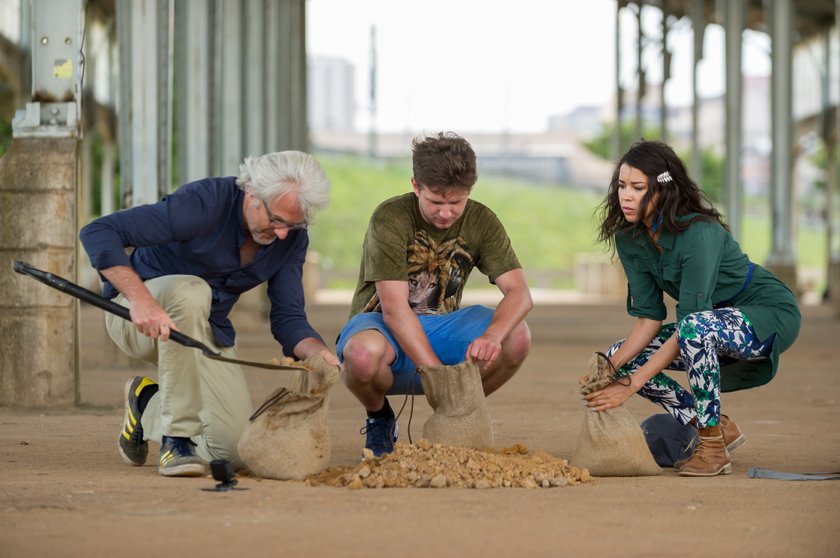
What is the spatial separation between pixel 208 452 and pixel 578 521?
1.70 meters

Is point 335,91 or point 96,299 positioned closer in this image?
point 96,299

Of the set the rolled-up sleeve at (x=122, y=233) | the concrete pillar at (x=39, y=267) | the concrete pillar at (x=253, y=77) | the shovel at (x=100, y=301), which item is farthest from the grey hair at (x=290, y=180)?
the concrete pillar at (x=253, y=77)

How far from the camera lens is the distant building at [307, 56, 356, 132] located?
156250mm

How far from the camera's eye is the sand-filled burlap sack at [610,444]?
16.8ft

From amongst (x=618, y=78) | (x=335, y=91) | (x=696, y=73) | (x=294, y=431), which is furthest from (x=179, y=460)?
(x=335, y=91)

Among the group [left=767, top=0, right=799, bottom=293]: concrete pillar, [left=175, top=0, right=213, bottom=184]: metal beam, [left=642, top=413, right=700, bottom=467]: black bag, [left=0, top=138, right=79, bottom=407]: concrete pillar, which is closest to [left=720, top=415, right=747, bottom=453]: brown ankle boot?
[left=642, top=413, right=700, bottom=467]: black bag

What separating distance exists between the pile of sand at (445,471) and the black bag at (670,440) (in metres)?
0.71

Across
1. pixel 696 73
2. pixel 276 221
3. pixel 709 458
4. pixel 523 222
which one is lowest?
pixel 709 458

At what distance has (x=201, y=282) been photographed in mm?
5066

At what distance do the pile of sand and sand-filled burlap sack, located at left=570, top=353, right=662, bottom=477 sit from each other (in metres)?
0.17

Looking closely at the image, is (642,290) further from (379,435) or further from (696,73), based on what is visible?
(696,73)

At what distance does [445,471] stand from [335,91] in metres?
A: 156

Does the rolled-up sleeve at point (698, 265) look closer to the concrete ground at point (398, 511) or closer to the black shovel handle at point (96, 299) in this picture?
the concrete ground at point (398, 511)

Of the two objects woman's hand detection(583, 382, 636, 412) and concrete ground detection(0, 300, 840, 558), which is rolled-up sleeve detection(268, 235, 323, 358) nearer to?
concrete ground detection(0, 300, 840, 558)
